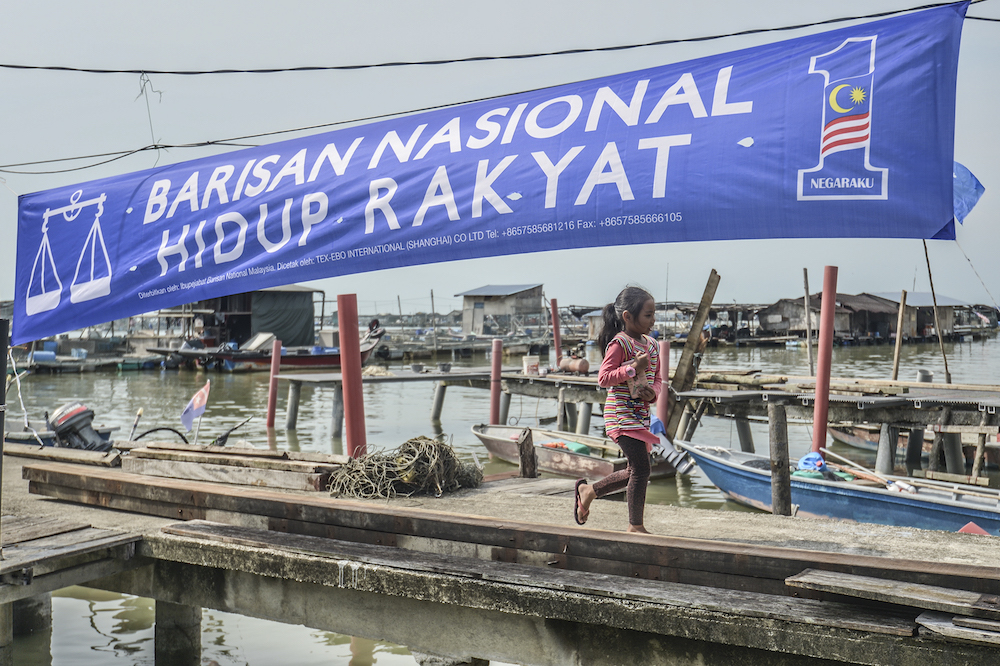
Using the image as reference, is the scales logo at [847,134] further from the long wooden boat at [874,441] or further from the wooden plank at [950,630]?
the long wooden boat at [874,441]

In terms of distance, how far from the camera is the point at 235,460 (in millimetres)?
7086

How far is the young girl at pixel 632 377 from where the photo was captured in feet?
15.7

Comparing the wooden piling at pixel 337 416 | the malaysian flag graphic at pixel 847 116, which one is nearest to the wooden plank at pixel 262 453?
the malaysian flag graphic at pixel 847 116

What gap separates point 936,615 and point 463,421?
67.0 feet

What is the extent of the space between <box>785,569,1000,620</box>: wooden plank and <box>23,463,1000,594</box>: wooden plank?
14cm

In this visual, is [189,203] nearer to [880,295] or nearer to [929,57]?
[929,57]

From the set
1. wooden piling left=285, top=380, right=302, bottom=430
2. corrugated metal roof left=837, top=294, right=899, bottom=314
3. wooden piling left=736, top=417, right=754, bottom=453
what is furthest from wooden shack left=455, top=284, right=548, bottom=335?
wooden piling left=736, top=417, right=754, bottom=453

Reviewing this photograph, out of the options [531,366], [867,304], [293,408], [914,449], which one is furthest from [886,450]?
[867,304]

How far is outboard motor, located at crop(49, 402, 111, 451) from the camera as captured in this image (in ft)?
33.3

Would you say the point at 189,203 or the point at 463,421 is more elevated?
the point at 189,203

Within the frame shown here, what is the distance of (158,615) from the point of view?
674cm

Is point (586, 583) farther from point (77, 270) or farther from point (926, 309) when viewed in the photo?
point (926, 309)

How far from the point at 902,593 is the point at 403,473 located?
392 cm

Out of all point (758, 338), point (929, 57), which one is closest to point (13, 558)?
point (929, 57)
